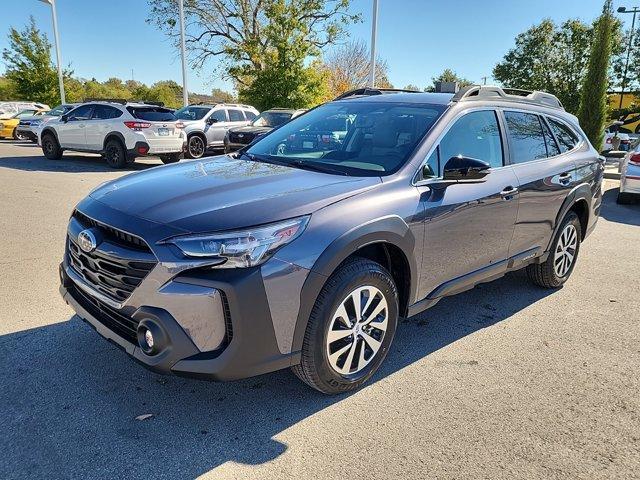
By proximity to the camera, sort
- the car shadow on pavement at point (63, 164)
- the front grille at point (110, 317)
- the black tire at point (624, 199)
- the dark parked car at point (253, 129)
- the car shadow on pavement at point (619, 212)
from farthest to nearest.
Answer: the dark parked car at point (253, 129) < the car shadow on pavement at point (63, 164) < the black tire at point (624, 199) < the car shadow on pavement at point (619, 212) < the front grille at point (110, 317)

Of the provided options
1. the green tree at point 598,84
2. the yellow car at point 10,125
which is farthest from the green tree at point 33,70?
the green tree at point 598,84

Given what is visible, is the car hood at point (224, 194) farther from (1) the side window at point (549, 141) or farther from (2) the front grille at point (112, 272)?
(1) the side window at point (549, 141)

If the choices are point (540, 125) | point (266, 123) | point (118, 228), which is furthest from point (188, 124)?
point (118, 228)

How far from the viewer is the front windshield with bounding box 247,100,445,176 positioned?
3.40m

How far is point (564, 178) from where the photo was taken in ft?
15.1

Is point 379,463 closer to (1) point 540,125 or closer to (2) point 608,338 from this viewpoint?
(2) point 608,338

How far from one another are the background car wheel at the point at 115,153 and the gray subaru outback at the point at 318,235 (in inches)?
406

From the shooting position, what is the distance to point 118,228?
8.47 ft

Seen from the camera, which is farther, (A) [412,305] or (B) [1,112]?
(B) [1,112]

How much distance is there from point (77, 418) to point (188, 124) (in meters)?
14.1

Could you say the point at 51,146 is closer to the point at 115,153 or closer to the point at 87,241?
the point at 115,153

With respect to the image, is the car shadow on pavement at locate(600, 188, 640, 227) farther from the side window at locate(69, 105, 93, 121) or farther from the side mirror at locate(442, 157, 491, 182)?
the side window at locate(69, 105, 93, 121)

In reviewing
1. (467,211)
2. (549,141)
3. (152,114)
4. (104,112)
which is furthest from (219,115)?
(467,211)

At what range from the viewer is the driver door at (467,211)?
3.33 meters
